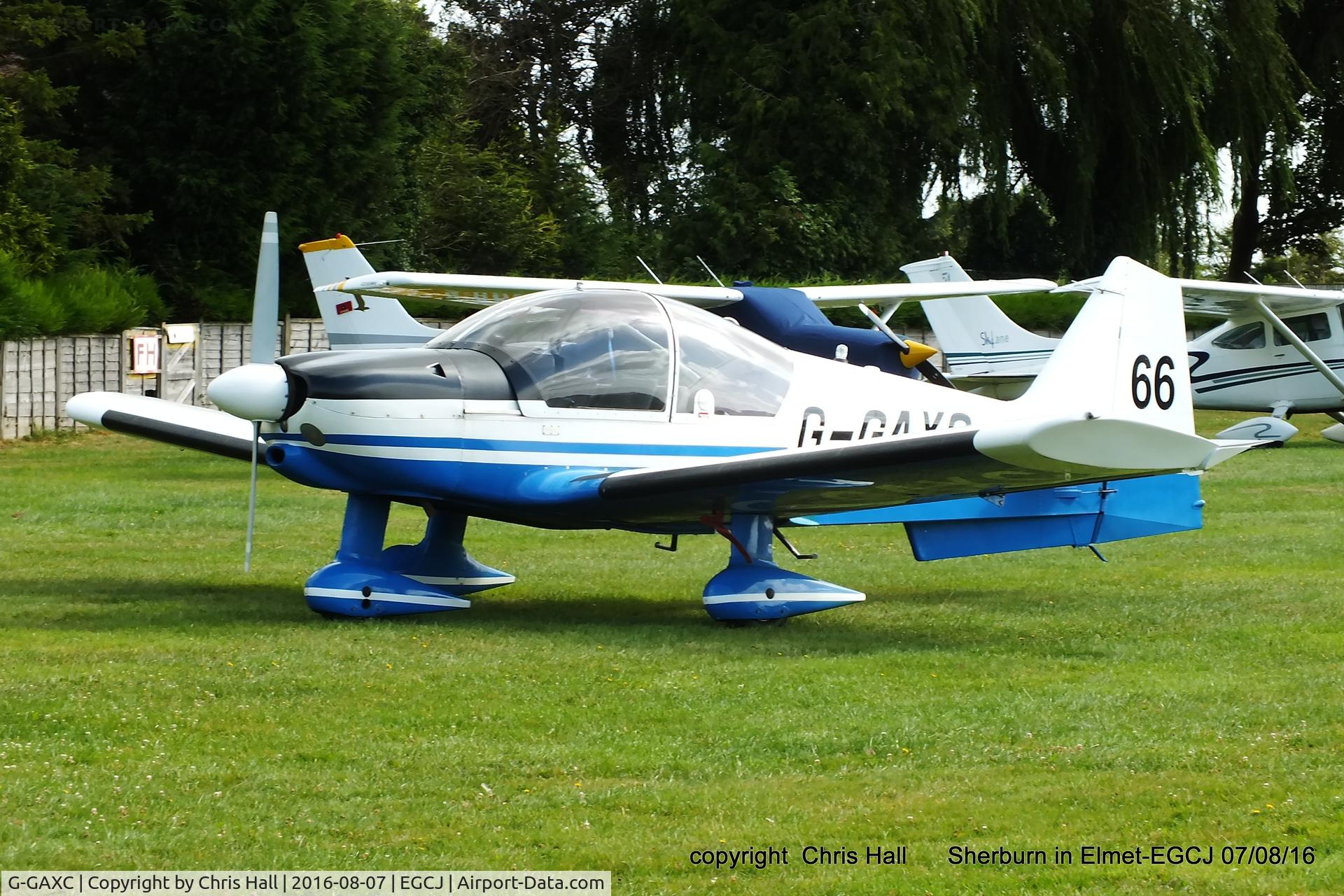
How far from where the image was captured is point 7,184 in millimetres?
28156

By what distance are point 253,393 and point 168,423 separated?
7.80ft

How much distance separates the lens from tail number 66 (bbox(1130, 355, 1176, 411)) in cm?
867

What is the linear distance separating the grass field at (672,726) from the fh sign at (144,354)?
16514 mm

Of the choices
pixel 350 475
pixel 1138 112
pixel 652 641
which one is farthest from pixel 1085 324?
pixel 1138 112

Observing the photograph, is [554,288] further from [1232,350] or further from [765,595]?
[1232,350]

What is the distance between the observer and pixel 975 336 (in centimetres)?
2744

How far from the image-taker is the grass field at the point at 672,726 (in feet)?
15.6

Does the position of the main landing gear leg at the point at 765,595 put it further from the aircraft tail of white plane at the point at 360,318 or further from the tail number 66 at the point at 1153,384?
the aircraft tail of white plane at the point at 360,318

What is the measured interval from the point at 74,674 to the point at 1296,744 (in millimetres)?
5228

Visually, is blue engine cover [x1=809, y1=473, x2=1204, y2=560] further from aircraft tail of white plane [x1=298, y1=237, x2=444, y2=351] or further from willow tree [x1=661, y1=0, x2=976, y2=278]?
willow tree [x1=661, y1=0, x2=976, y2=278]

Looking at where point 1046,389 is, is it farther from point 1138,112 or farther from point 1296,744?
point 1138,112

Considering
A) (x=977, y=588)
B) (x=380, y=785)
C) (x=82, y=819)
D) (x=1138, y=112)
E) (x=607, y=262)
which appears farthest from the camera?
(x=607, y=262)

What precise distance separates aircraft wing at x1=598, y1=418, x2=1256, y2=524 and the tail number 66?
509 mm

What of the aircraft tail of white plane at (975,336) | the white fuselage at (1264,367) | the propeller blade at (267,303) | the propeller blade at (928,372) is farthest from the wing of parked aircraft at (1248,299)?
the propeller blade at (267,303)
